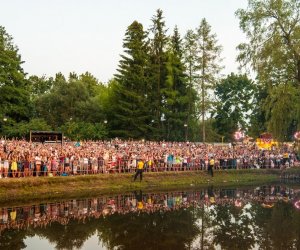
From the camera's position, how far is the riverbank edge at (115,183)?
1176 inches

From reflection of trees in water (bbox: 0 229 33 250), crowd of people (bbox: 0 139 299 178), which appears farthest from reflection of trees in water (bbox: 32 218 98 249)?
crowd of people (bbox: 0 139 299 178)

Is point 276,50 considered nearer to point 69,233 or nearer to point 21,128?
point 69,233

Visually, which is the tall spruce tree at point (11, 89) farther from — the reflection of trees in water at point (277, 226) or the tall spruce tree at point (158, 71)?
the reflection of trees in water at point (277, 226)

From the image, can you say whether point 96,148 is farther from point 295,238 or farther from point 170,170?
point 295,238

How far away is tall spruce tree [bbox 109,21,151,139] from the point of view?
58062 millimetres

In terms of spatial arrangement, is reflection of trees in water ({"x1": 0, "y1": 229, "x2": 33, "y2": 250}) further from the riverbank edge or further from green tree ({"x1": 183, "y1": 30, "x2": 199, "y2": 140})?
green tree ({"x1": 183, "y1": 30, "x2": 199, "y2": 140})

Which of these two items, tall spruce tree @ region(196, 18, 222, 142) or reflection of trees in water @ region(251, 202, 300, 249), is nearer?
reflection of trees in water @ region(251, 202, 300, 249)

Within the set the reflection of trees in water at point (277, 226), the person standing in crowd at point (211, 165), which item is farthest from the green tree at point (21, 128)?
the reflection of trees in water at point (277, 226)

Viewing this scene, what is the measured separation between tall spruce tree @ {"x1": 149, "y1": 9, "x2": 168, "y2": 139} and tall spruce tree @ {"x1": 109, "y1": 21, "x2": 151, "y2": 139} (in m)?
1.13

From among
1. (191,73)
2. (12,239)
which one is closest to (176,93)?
(191,73)

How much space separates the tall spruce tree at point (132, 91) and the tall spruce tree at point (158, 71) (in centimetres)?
113

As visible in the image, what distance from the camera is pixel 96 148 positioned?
125 ft

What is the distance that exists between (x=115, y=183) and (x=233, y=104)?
5458 centimetres

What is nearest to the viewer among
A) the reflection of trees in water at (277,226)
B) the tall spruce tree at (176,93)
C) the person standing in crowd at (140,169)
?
the reflection of trees in water at (277,226)
